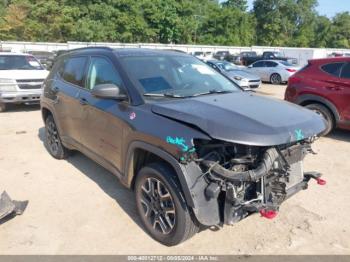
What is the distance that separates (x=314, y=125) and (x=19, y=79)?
8777 mm

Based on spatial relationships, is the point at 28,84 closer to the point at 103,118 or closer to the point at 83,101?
the point at 83,101

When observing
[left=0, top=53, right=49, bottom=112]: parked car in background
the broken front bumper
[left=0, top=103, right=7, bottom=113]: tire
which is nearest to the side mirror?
the broken front bumper

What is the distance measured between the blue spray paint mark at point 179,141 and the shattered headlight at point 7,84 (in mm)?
8118

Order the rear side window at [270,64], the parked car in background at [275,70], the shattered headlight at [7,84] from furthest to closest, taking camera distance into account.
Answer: the rear side window at [270,64]
the parked car in background at [275,70]
the shattered headlight at [7,84]

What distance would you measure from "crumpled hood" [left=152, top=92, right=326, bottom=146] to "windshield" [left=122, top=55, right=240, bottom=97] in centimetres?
30

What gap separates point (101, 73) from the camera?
4082 mm

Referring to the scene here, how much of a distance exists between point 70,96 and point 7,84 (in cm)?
582

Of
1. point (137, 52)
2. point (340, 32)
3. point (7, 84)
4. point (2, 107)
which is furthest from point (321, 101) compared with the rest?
point (340, 32)

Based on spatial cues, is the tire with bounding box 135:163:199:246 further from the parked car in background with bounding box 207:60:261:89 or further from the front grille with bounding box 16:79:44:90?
the parked car in background with bounding box 207:60:261:89

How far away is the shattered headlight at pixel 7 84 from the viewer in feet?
30.8

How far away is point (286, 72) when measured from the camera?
1836 centimetres

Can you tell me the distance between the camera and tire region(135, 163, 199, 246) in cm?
294

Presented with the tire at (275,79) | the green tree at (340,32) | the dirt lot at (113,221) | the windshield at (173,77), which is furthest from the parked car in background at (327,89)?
the green tree at (340,32)

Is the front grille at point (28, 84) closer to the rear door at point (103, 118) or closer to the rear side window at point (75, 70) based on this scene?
the rear side window at point (75, 70)
